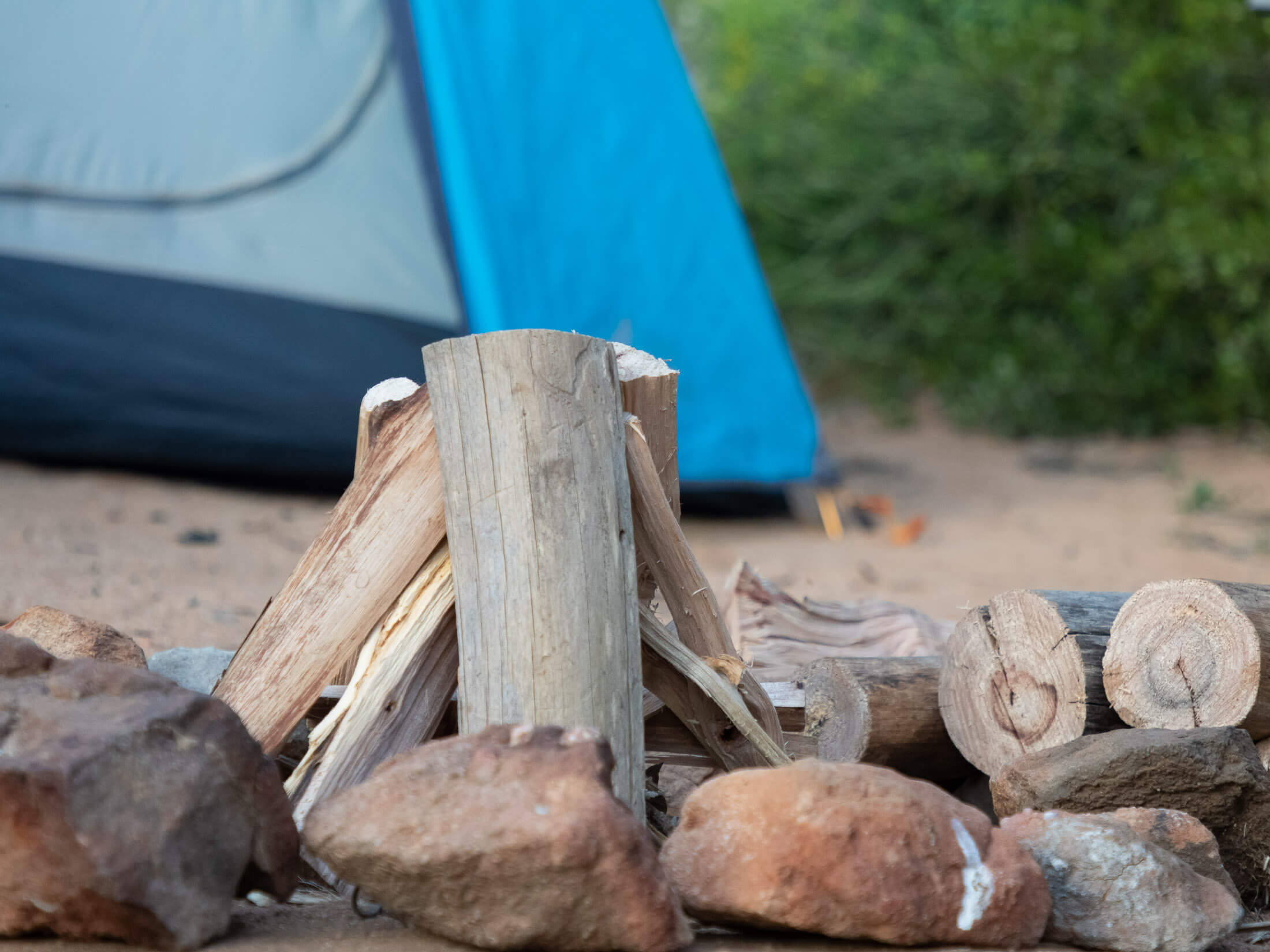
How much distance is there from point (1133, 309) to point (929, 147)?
1.83 meters

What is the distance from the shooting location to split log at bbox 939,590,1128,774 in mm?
2014

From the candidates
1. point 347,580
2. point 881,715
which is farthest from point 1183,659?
point 347,580

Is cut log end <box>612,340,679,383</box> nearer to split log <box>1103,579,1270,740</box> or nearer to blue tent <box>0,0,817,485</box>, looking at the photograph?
split log <box>1103,579,1270,740</box>

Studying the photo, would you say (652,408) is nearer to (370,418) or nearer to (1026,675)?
(370,418)

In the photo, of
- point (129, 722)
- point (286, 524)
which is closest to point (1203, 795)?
point (129, 722)

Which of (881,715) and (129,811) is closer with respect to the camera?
(129,811)

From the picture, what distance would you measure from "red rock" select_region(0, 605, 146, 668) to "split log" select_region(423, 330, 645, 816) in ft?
2.13

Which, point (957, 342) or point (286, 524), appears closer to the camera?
point (286, 524)

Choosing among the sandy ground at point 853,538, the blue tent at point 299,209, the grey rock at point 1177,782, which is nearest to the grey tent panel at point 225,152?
the blue tent at point 299,209

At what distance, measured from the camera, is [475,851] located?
4.24 feet

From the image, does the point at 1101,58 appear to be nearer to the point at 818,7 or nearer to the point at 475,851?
the point at 818,7

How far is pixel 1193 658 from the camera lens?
6.36 ft

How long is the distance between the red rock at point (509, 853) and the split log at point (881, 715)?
87 centimetres

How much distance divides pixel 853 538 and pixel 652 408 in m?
3.34
